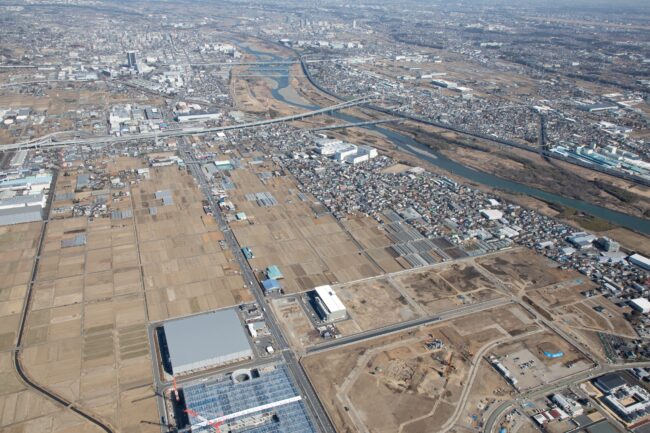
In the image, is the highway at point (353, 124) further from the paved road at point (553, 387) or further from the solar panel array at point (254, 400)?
the paved road at point (553, 387)

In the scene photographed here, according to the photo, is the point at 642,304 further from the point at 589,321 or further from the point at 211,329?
the point at 211,329

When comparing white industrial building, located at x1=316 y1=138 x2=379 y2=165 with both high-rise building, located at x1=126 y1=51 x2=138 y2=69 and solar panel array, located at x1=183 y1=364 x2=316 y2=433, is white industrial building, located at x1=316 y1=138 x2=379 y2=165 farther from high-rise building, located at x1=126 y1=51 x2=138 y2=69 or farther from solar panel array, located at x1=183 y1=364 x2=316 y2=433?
high-rise building, located at x1=126 y1=51 x2=138 y2=69

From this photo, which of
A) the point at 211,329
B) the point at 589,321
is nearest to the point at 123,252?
the point at 211,329

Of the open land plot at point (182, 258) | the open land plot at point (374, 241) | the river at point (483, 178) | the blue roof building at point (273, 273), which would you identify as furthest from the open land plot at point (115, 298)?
the river at point (483, 178)

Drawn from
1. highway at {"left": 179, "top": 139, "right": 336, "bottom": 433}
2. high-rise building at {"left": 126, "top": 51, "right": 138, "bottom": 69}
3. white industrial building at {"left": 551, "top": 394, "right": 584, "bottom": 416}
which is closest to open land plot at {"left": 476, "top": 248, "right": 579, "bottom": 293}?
white industrial building at {"left": 551, "top": 394, "right": 584, "bottom": 416}

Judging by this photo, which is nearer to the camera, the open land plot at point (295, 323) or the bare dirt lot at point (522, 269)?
→ the open land plot at point (295, 323)
